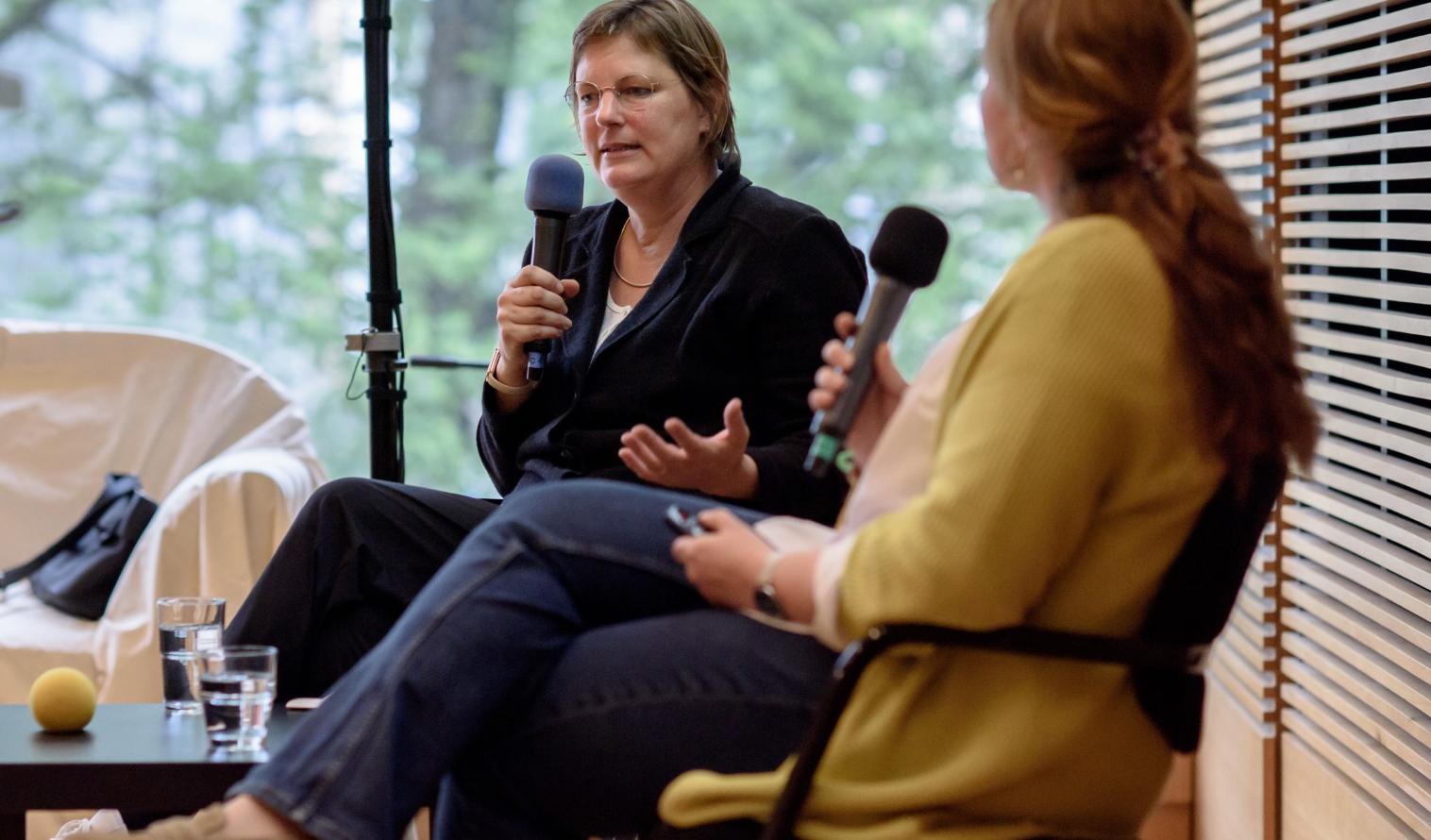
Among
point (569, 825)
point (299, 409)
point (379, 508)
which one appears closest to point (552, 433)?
point (379, 508)

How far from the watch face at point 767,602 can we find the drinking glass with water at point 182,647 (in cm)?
89

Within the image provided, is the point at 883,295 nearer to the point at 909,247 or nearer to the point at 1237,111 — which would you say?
the point at 909,247

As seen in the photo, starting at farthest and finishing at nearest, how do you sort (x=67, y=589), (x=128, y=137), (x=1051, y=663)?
(x=128, y=137), (x=67, y=589), (x=1051, y=663)

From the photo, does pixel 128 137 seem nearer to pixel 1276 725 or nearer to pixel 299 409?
pixel 299 409

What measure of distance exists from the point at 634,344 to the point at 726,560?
868mm

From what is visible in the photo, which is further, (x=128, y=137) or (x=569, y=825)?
(x=128, y=137)

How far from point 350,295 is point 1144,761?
17.6 ft

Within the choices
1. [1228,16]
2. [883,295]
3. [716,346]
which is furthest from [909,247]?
[1228,16]

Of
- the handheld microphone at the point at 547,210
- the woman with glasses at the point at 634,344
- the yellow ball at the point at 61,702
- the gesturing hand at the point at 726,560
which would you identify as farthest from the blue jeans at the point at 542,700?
the handheld microphone at the point at 547,210

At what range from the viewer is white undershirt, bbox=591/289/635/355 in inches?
87.4

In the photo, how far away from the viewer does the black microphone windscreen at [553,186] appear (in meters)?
2.09

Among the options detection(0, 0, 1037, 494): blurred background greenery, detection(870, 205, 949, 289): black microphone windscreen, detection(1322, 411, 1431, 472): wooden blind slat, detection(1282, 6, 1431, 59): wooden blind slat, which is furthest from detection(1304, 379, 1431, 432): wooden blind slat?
detection(0, 0, 1037, 494): blurred background greenery

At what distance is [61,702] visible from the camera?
177cm

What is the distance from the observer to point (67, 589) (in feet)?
9.94
